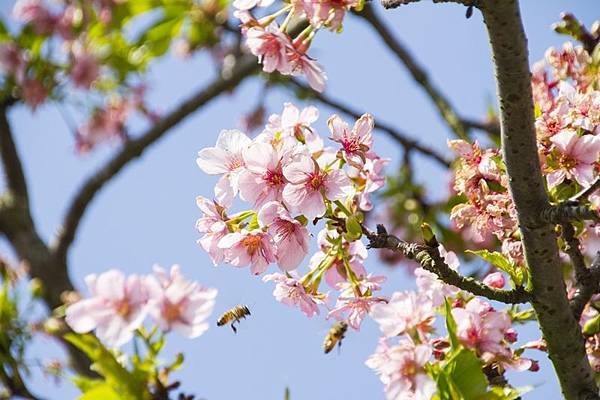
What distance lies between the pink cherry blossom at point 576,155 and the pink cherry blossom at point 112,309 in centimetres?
59

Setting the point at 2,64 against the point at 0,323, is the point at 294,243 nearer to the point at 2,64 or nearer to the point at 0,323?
the point at 0,323

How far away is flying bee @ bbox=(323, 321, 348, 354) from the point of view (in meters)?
1.37

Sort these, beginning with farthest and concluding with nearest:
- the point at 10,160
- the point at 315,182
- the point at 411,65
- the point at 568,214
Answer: the point at 10,160 → the point at 411,65 → the point at 315,182 → the point at 568,214

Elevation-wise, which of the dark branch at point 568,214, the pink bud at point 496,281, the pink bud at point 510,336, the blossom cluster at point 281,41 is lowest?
the pink bud at point 510,336

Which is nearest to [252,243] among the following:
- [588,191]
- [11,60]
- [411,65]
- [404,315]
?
[404,315]

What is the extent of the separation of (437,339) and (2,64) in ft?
8.77

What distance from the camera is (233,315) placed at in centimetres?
139

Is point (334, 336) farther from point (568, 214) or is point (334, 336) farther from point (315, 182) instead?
point (568, 214)

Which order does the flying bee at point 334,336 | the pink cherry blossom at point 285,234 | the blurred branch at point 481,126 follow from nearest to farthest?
the pink cherry blossom at point 285,234
the flying bee at point 334,336
the blurred branch at point 481,126

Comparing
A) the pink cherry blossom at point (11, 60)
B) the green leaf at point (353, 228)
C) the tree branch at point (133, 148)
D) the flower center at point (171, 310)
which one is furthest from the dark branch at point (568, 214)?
the pink cherry blossom at point (11, 60)

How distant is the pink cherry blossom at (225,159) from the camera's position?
1104 millimetres

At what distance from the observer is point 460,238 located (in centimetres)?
285

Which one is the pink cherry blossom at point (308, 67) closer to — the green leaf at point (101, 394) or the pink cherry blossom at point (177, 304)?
the pink cherry blossom at point (177, 304)

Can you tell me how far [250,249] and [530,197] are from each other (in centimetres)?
39
